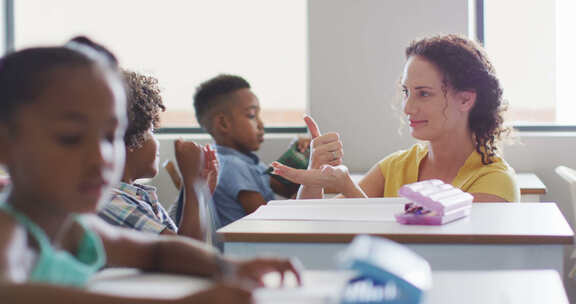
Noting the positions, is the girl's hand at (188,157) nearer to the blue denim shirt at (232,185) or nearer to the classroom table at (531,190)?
the blue denim shirt at (232,185)

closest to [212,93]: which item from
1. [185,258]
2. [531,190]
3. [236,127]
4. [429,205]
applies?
[236,127]

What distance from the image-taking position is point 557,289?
92 centimetres

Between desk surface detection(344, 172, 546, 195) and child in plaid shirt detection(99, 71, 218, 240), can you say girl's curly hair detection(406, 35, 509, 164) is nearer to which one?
desk surface detection(344, 172, 546, 195)

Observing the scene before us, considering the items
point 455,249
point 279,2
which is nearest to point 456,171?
→ point 455,249

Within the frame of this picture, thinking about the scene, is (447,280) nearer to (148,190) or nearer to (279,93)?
(148,190)

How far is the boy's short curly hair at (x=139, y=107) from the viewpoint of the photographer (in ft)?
5.33

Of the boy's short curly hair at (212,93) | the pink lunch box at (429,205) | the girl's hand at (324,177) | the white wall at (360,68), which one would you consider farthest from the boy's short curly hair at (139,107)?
the white wall at (360,68)

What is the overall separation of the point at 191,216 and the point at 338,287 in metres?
1.04

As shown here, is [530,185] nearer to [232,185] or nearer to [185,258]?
[232,185]

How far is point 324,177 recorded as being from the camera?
2025 mm

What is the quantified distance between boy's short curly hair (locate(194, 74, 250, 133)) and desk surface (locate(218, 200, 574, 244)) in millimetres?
1556

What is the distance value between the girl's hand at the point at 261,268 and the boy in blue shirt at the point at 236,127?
1953 millimetres

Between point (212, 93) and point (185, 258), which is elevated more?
point (212, 93)

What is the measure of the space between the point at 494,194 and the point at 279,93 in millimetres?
2173
